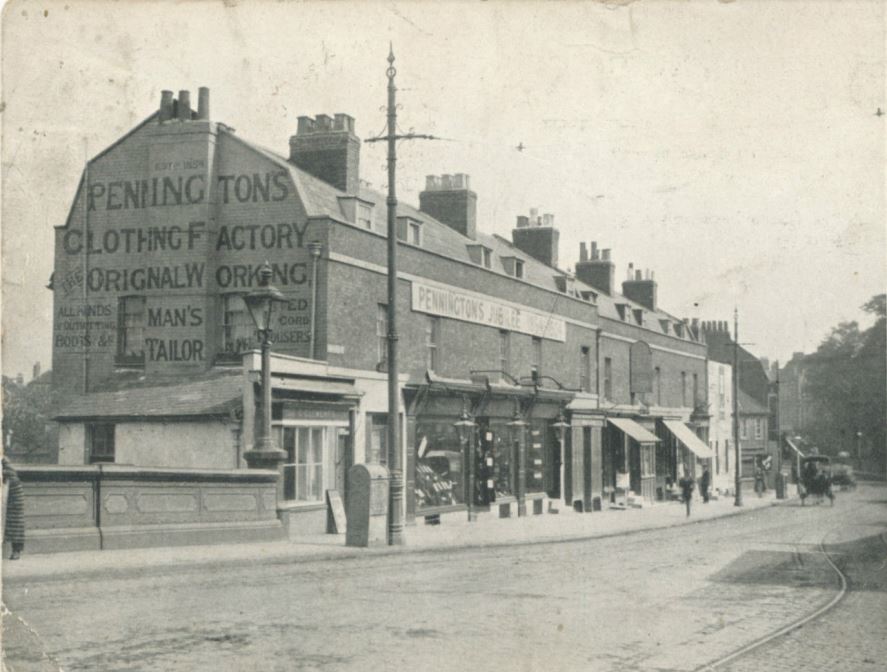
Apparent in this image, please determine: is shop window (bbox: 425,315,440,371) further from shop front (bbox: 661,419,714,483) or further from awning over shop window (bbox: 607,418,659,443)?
shop front (bbox: 661,419,714,483)

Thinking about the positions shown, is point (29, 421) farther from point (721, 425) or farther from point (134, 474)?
point (721, 425)

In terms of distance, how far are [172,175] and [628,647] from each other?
1575 centimetres

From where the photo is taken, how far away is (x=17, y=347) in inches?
475

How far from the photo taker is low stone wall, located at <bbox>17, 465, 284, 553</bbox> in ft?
42.8

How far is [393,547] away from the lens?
1714 cm

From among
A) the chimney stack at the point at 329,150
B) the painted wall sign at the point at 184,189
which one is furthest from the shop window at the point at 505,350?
the painted wall sign at the point at 184,189

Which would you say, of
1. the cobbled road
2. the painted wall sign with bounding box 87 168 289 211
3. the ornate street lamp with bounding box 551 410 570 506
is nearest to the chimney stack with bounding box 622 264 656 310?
the ornate street lamp with bounding box 551 410 570 506

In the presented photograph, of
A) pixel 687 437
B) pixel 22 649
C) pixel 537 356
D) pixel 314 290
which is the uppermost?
pixel 314 290

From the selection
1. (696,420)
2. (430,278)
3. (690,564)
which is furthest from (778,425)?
(690,564)

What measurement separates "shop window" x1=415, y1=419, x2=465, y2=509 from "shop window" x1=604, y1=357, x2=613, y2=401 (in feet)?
40.6

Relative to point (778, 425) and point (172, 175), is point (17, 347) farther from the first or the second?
point (778, 425)

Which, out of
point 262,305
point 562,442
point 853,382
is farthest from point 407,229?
point 853,382

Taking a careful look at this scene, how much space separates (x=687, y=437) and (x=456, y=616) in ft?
112

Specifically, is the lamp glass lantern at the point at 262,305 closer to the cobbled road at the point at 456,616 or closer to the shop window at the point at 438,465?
the cobbled road at the point at 456,616
